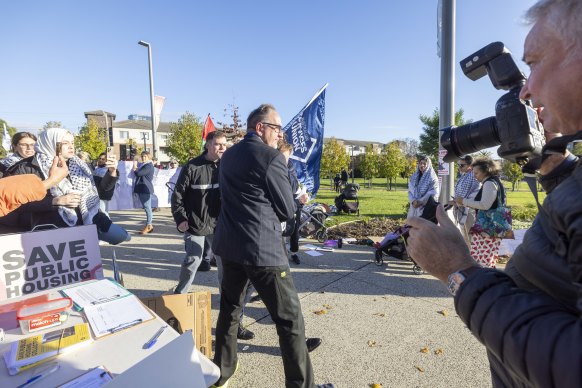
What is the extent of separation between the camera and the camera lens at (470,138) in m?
1.39

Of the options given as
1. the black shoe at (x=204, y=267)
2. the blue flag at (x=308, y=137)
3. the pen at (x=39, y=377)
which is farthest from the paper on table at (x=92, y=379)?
the blue flag at (x=308, y=137)

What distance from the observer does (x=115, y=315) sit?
1.74 metres

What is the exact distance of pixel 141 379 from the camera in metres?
1.09

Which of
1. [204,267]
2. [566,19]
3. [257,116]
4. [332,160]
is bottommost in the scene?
[204,267]

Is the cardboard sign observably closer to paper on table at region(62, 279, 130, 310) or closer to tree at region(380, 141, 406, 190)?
paper on table at region(62, 279, 130, 310)

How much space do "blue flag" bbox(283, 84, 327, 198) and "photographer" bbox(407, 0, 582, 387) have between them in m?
6.91

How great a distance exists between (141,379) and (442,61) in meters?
5.57

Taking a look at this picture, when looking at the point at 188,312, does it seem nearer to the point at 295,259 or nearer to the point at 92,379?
the point at 92,379

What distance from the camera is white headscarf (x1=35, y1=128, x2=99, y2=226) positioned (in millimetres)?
3232

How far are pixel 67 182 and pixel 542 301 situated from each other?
12.9 ft

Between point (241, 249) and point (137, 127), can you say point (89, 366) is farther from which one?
point (137, 127)

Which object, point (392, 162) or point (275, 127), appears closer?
point (275, 127)

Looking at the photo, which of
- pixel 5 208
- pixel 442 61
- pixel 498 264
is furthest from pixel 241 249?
pixel 498 264

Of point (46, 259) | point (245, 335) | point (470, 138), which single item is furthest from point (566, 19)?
point (46, 259)
